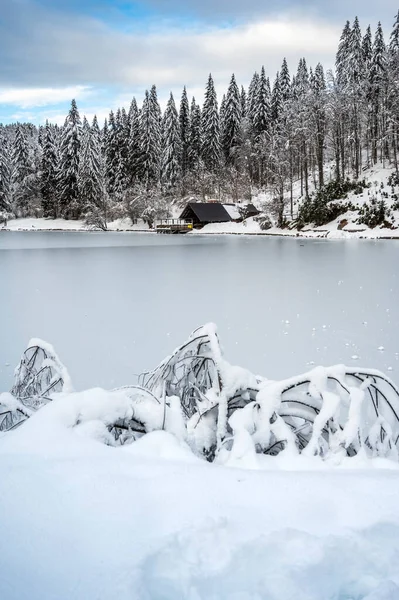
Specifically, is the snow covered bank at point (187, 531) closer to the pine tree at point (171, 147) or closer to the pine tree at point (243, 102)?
the pine tree at point (171, 147)

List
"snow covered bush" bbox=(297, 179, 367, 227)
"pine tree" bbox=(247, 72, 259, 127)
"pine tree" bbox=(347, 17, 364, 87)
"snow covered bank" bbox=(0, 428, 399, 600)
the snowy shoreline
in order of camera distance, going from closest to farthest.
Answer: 1. "snow covered bank" bbox=(0, 428, 399, 600)
2. the snowy shoreline
3. "snow covered bush" bbox=(297, 179, 367, 227)
4. "pine tree" bbox=(347, 17, 364, 87)
5. "pine tree" bbox=(247, 72, 259, 127)

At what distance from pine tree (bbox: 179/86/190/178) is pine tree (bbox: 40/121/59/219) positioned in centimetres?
1760

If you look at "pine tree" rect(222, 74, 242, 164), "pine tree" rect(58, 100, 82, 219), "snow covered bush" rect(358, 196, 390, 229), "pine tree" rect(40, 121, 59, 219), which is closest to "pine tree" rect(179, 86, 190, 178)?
"pine tree" rect(222, 74, 242, 164)

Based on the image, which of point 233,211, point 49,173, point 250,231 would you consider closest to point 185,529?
point 250,231

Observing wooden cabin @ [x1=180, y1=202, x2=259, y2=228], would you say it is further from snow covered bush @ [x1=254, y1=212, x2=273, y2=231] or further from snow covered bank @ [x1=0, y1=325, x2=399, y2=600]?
snow covered bank @ [x1=0, y1=325, x2=399, y2=600]

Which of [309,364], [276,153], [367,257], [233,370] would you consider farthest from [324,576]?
[276,153]

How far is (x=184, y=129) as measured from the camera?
64250mm

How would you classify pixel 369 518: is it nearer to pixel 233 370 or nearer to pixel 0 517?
pixel 233 370

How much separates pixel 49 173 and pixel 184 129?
19951 millimetres

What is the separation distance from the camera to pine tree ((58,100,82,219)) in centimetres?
5872

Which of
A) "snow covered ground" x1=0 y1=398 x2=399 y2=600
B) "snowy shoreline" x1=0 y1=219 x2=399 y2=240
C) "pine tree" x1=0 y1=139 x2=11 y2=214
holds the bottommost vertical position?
"snow covered ground" x1=0 y1=398 x2=399 y2=600

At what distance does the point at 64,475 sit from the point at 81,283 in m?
12.3

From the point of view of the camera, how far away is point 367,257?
19156 millimetres

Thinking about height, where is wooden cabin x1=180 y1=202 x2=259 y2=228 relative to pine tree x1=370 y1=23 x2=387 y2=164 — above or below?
below
